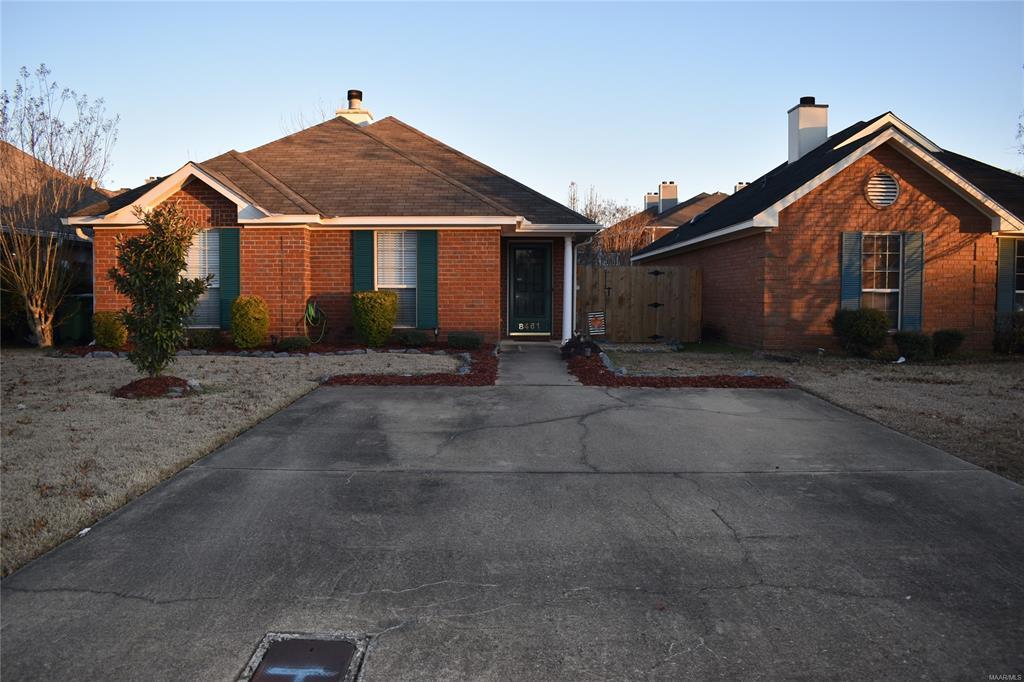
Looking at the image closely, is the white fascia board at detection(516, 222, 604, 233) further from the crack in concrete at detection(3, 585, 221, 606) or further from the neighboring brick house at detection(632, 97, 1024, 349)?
the crack in concrete at detection(3, 585, 221, 606)

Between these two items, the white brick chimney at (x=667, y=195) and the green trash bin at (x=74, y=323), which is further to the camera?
the white brick chimney at (x=667, y=195)

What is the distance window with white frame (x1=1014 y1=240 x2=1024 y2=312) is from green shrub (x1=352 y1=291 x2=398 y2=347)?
45.4ft

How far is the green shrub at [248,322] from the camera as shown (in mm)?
14281

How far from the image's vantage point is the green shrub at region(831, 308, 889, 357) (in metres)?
14.8

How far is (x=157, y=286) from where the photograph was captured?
388 inches

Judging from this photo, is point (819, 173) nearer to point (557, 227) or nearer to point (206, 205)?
point (557, 227)

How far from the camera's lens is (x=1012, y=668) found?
125 inches

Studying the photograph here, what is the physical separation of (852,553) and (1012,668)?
1.31m

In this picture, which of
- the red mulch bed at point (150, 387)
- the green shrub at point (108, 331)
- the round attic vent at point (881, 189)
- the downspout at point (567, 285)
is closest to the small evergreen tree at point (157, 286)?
the red mulch bed at point (150, 387)

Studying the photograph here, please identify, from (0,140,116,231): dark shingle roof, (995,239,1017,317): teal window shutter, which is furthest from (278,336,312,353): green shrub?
(995,239,1017,317): teal window shutter

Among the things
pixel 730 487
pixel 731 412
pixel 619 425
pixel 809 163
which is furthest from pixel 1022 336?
pixel 730 487

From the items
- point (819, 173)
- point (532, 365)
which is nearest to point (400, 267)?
point (532, 365)

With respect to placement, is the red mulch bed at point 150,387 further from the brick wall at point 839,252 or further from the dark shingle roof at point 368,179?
the brick wall at point 839,252

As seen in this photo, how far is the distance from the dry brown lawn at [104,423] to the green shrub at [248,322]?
2.56 ft
